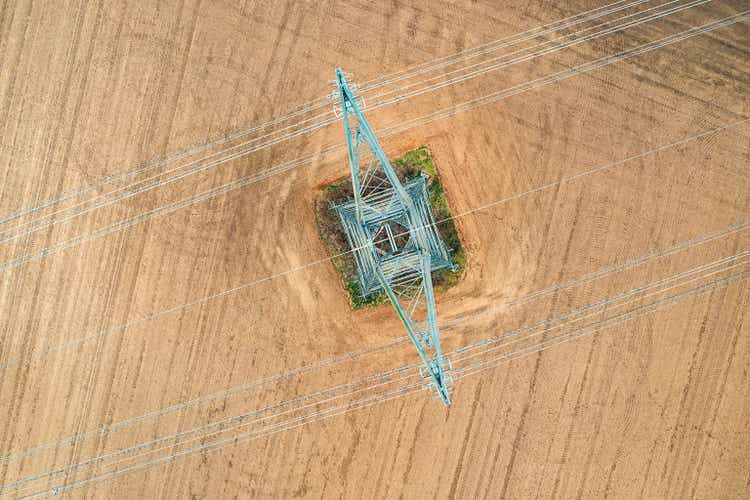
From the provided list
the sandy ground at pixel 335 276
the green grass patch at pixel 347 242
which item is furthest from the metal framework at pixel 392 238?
the sandy ground at pixel 335 276

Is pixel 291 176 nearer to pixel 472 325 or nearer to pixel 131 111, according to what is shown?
pixel 131 111

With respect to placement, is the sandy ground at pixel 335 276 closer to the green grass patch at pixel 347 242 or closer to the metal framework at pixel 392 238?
the green grass patch at pixel 347 242

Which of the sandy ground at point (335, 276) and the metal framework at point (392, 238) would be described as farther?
the sandy ground at point (335, 276)

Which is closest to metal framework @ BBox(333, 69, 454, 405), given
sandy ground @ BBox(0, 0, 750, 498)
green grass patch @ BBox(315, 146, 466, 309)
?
green grass patch @ BBox(315, 146, 466, 309)

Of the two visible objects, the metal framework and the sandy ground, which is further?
the sandy ground

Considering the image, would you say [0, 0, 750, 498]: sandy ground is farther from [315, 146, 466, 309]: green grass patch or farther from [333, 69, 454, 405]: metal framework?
[333, 69, 454, 405]: metal framework

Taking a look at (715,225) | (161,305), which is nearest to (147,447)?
(161,305)
